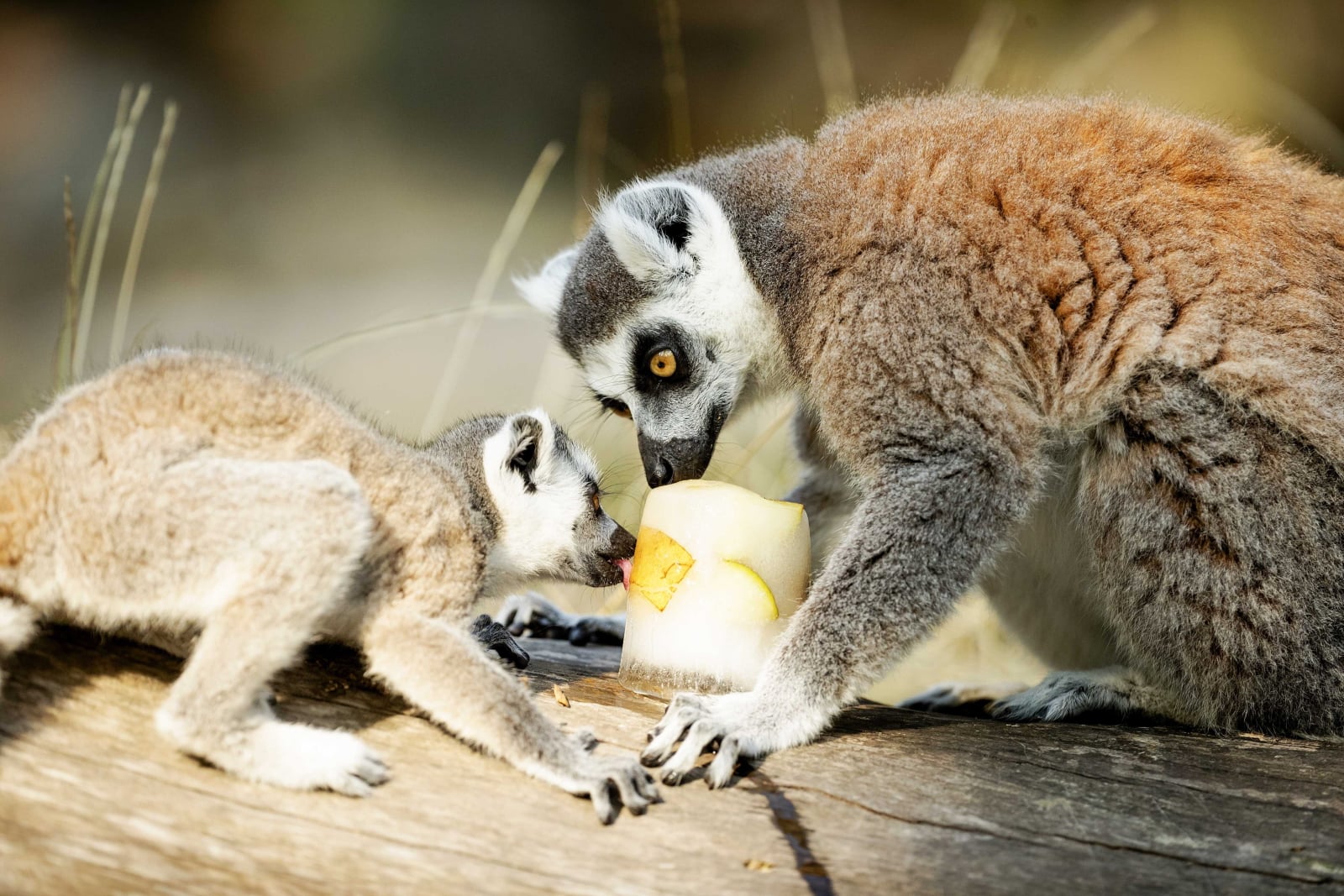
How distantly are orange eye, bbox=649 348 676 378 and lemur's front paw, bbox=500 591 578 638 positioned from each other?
125cm

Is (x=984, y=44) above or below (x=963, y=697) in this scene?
above

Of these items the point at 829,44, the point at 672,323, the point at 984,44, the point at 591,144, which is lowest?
the point at 672,323

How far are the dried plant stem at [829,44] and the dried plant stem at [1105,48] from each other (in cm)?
167

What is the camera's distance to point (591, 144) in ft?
29.7

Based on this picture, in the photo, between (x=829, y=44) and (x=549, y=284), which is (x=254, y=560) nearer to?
(x=549, y=284)

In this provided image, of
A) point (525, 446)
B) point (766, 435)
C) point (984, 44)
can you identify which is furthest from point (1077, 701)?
point (984, 44)

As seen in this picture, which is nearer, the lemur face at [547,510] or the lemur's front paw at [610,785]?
the lemur's front paw at [610,785]

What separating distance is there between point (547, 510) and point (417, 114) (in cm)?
752

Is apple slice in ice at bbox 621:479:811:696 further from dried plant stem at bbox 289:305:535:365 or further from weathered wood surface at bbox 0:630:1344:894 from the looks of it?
dried plant stem at bbox 289:305:535:365

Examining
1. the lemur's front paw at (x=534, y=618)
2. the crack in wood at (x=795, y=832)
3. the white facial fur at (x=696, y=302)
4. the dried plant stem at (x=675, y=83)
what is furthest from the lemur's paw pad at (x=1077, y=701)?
the dried plant stem at (x=675, y=83)

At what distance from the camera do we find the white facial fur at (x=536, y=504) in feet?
11.8

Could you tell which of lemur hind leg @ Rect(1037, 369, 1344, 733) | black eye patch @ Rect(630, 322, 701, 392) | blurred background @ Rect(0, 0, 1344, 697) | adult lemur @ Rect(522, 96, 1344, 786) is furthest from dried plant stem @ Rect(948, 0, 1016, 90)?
lemur hind leg @ Rect(1037, 369, 1344, 733)

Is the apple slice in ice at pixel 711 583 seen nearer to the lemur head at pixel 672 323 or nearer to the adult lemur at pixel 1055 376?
the adult lemur at pixel 1055 376

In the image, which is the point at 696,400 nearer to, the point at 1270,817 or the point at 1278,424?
the point at 1278,424
